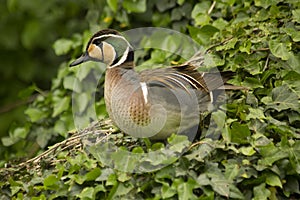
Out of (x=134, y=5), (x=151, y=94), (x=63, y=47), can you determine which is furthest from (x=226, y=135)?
(x=63, y=47)

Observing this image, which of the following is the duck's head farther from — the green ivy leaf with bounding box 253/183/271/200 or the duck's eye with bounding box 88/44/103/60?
the green ivy leaf with bounding box 253/183/271/200

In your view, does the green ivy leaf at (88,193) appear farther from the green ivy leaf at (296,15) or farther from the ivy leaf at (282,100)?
the green ivy leaf at (296,15)

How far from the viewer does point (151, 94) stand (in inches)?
103

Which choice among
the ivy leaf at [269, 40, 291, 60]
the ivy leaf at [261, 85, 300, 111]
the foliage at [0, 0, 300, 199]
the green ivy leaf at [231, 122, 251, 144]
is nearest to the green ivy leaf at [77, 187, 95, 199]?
the foliage at [0, 0, 300, 199]

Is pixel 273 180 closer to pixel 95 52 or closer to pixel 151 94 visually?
pixel 151 94

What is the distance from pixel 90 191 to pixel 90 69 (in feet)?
5.58

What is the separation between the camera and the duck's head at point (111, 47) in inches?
109

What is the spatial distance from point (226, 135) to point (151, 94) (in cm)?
35

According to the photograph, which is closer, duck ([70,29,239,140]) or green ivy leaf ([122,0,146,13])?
duck ([70,29,239,140])

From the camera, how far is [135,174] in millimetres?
2422

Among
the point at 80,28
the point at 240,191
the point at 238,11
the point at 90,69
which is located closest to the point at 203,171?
the point at 240,191

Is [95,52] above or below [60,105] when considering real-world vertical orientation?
above

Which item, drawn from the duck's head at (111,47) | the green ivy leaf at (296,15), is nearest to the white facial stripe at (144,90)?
Result: the duck's head at (111,47)

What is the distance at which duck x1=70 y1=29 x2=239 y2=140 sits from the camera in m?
2.59
